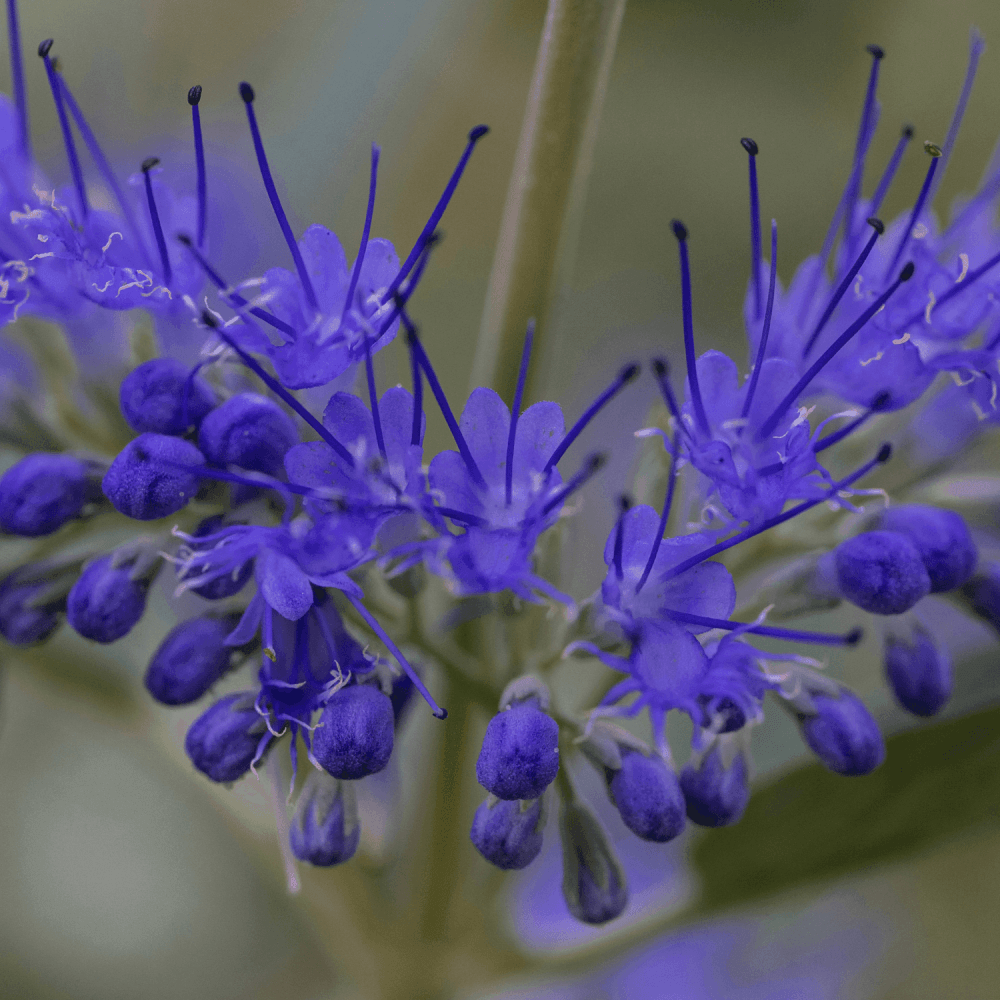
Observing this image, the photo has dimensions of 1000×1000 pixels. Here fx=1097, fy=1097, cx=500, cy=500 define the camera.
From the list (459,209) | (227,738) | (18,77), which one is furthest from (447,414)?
(459,209)

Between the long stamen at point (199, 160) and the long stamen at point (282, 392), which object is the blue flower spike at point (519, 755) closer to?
the long stamen at point (282, 392)

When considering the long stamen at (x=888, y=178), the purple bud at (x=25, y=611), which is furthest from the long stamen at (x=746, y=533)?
the purple bud at (x=25, y=611)

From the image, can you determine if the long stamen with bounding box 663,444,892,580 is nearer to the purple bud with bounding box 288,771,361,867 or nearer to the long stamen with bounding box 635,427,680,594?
the long stamen with bounding box 635,427,680,594

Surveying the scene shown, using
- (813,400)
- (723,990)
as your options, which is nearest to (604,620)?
(813,400)

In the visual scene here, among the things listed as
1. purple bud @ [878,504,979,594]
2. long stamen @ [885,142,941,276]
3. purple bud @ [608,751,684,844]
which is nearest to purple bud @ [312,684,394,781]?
purple bud @ [608,751,684,844]

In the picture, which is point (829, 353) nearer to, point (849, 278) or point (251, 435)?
point (849, 278)
